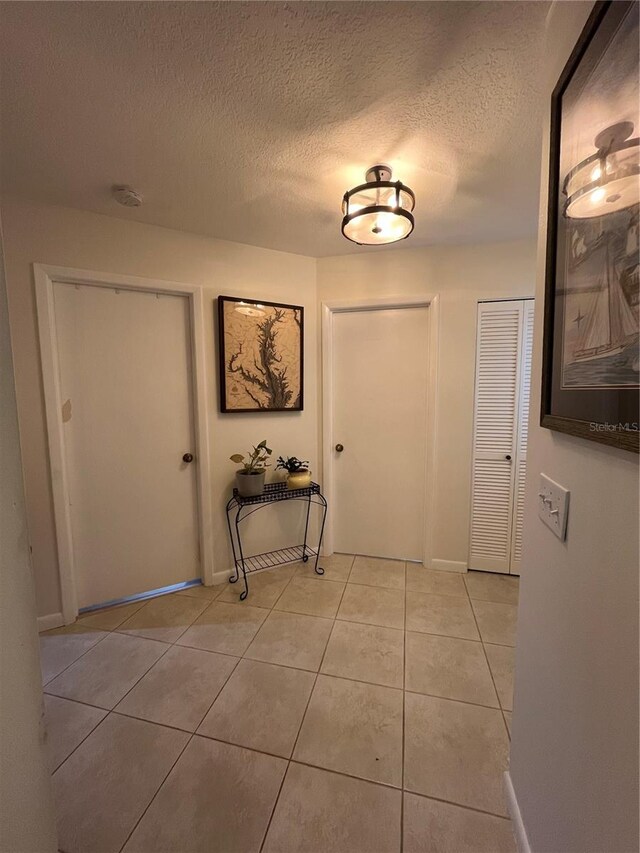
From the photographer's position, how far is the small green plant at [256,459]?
226 centimetres

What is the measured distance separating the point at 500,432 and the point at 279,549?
6.13 feet

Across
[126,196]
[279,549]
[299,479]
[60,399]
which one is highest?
[126,196]

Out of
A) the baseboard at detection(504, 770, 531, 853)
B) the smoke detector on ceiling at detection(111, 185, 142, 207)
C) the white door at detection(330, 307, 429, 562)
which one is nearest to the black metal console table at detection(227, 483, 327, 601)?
the white door at detection(330, 307, 429, 562)

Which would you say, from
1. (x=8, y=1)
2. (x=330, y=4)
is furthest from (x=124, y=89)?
(x=330, y=4)

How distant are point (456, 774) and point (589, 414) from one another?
1.35 metres

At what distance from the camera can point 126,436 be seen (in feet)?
6.85

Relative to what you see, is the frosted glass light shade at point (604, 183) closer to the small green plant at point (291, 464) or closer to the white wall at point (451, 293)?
the white wall at point (451, 293)

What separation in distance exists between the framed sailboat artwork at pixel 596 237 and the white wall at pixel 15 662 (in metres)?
1.21

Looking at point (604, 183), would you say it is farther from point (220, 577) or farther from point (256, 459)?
point (220, 577)

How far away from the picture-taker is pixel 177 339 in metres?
2.17

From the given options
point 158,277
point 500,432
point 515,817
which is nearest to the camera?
point 515,817

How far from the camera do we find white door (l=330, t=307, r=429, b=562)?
2453 millimetres

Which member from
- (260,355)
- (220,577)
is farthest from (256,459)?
(220,577)

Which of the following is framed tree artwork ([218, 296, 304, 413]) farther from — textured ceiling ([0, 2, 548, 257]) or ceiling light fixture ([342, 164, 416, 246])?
ceiling light fixture ([342, 164, 416, 246])
